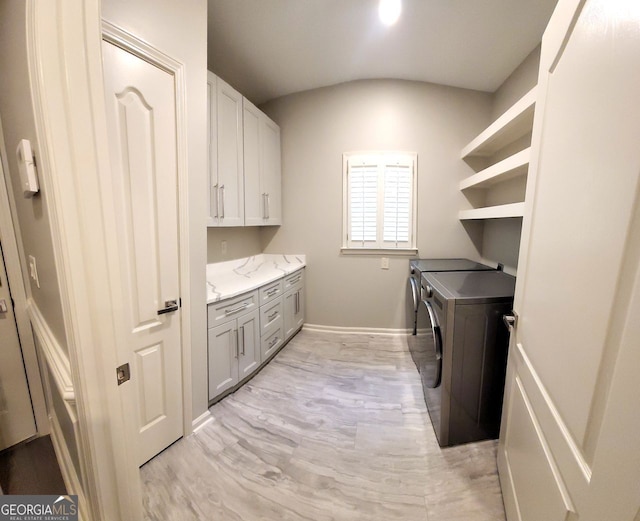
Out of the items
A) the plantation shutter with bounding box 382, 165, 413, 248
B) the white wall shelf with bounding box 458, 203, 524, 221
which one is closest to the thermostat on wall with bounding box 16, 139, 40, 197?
the white wall shelf with bounding box 458, 203, 524, 221

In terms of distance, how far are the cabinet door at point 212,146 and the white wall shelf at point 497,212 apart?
2.21 m

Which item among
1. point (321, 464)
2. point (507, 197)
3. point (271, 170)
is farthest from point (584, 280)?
point (271, 170)

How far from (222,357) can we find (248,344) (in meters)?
0.27

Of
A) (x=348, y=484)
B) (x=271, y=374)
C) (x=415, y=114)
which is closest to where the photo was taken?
(x=348, y=484)

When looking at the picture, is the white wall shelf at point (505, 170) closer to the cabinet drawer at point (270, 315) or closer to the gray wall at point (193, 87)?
the gray wall at point (193, 87)

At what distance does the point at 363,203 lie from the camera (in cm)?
289

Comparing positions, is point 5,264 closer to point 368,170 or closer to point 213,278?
point 213,278

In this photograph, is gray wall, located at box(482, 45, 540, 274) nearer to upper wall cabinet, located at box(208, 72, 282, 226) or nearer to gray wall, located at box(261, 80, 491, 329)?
gray wall, located at box(261, 80, 491, 329)

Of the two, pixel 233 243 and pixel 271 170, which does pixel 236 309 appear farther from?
pixel 271 170

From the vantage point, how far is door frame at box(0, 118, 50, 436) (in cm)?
133

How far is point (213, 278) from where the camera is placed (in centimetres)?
228

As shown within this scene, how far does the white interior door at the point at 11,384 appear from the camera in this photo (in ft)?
4.67

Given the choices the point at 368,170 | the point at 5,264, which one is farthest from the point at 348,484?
the point at 368,170

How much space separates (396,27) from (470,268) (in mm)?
2088
